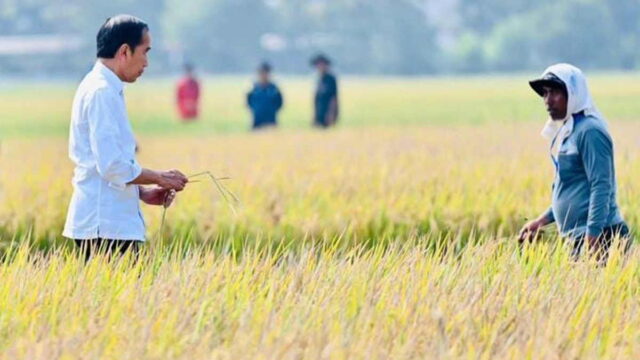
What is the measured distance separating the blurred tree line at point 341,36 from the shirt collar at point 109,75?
256 ft

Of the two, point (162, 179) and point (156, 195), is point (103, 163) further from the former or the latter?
point (156, 195)

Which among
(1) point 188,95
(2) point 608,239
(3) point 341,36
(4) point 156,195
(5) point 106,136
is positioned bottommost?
(1) point 188,95

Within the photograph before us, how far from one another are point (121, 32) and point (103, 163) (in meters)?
0.42

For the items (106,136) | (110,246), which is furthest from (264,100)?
(106,136)

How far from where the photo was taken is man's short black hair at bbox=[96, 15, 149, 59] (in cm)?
509

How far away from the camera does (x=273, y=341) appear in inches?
164

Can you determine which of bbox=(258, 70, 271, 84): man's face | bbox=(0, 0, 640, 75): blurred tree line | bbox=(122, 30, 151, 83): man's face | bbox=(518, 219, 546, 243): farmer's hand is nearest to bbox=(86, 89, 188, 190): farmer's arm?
bbox=(122, 30, 151, 83): man's face

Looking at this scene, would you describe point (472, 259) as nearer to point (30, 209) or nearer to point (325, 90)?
point (30, 209)

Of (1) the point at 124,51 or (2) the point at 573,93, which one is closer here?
(1) the point at 124,51

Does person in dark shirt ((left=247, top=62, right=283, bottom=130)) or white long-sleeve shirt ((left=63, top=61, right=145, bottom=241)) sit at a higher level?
white long-sleeve shirt ((left=63, top=61, right=145, bottom=241))

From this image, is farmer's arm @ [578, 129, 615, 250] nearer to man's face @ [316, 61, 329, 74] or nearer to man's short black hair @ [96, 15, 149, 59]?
man's short black hair @ [96, 15, 149, 59]

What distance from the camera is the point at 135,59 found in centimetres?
512

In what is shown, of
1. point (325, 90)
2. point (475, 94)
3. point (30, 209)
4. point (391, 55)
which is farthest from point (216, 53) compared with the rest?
point (30, 209)

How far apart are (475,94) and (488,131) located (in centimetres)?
3233
